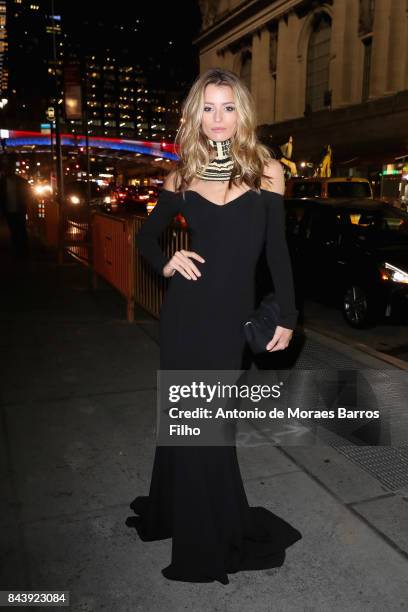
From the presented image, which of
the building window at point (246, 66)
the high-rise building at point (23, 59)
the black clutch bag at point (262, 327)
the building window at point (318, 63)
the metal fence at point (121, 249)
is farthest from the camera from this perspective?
the high-rise building at point (23, 59)

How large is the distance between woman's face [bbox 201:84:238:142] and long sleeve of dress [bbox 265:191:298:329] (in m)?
0.32

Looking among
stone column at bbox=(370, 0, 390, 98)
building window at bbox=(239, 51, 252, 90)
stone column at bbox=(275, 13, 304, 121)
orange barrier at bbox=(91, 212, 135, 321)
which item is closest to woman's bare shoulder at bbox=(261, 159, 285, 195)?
orange barrier at bbox=(91, 212, 135, 321)

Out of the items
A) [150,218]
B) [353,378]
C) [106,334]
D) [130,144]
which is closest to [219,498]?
[150,218]

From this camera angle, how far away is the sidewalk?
2.67 meters

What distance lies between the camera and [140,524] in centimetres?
310

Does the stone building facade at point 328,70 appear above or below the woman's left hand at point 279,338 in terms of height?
above

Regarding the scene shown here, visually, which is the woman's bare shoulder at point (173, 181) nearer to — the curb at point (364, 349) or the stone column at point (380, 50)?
the curb at point (364, 349)

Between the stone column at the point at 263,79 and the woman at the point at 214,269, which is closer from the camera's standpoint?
the woman at the point at 214,269

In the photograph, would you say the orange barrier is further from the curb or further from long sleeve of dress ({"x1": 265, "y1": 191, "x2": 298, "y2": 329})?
long sleeve of dress ({"x1": 265, "y1": 191, "x2": 298, "y2": 329})

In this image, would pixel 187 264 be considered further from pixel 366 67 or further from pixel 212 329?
pixel 366 67

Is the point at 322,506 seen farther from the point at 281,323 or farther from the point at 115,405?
A: the point at 115,405

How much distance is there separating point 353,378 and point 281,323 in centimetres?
340

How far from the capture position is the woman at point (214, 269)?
2.37 metres

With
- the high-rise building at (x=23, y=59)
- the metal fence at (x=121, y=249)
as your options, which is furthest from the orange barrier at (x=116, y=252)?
the high-rise building at (x=23, y=59)
